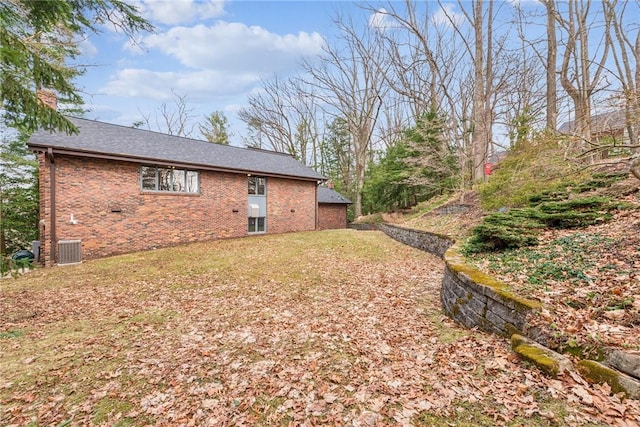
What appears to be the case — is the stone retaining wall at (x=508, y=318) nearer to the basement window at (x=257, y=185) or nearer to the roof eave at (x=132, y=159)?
the roof eave at (x=132, y=159)

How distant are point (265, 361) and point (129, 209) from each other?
30.5ft

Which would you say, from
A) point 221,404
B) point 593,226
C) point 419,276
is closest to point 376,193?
point 419,276

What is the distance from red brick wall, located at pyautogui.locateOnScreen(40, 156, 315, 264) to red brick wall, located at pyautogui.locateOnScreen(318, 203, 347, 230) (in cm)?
743

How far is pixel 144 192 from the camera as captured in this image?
1006 centimetres

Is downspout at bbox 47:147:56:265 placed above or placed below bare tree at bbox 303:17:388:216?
below

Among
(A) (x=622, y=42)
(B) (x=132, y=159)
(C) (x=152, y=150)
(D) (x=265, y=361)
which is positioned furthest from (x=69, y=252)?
(A) (x=622, y=42)

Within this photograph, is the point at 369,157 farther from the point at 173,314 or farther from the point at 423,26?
the point at 173,314

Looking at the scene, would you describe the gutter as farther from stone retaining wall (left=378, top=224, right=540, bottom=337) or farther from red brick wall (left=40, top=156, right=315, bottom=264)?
stone retaining wall (left=378, top=224, right=540, bottom=337)

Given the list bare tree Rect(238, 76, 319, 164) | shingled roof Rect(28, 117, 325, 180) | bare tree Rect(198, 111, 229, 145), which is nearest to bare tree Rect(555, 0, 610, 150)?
shingled roof Rect(28, 117, 325, 180)

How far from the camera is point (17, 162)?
36.9ft

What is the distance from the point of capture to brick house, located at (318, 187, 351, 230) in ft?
64.0

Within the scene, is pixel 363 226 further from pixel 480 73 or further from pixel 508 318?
pixel 508 318

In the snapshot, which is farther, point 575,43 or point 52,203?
point 575,43

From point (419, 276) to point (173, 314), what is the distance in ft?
17.3
